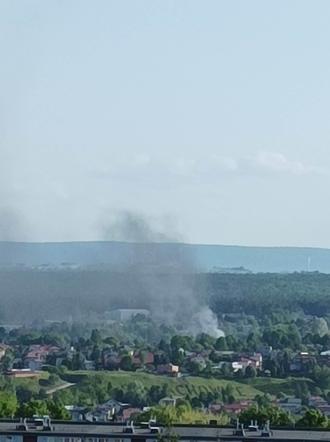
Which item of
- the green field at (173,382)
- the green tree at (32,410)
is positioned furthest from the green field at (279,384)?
the green tree at (32,410)

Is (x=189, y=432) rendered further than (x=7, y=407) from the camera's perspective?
No

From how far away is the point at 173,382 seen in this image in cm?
6372

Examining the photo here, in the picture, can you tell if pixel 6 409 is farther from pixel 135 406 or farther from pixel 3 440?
pixel 135 406

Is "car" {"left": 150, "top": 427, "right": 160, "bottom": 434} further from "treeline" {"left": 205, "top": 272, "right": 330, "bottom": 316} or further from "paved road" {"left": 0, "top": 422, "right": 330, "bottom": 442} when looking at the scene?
"treeline" {"left": 205, "top": 272, "right": 330, "bottom": 316}

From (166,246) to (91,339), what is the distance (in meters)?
33.6

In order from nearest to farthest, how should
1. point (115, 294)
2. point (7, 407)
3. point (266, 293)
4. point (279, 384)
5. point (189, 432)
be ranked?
point (189, 432) → point (7, 407) → point (279, 384) → point (115, 294) → point (266, 293)

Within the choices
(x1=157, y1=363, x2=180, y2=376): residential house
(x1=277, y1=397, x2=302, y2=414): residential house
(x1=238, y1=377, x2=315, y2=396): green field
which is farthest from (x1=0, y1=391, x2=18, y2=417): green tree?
(x1=157, y1=363, x2=180, y2=376): residential house

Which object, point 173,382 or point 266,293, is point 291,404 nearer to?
point 173,382

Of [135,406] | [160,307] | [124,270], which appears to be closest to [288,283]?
[124,270]

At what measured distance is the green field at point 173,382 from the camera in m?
59.9

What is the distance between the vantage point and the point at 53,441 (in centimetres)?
3350

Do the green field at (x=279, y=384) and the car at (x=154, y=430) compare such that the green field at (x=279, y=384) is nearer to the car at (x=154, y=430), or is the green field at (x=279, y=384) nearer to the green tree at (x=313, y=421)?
the green tree at (x=313, y=421)

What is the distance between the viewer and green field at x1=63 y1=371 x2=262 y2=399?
59881 millimetres

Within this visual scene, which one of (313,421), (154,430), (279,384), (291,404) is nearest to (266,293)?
(279,384)
